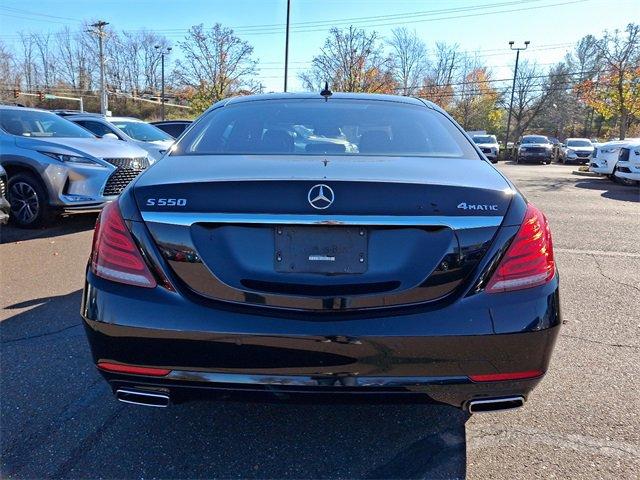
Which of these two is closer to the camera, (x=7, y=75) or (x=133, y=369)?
(x=133, y=369)

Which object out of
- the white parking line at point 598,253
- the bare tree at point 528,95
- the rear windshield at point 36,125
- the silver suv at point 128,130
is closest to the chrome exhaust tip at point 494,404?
the white parking line at point 598,253

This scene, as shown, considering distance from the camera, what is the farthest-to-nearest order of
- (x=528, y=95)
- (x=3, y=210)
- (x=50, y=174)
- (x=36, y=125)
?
(x=528, y=95) → (x=36, y=125) → (x=50, y=174) → (x=3, y=210)

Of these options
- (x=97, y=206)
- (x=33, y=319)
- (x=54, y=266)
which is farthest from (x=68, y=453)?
(x=97, y=206)

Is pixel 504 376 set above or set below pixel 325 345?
below

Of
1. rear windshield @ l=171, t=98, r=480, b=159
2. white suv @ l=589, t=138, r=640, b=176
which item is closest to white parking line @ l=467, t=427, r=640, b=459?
rear windshield @ l=171, t=98, r=480, b=159

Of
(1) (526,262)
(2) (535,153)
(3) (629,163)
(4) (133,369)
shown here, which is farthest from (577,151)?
(4) (133,369)

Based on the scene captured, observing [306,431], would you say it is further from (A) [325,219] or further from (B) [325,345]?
(A) [325,219]

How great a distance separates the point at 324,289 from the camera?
1.77 metres

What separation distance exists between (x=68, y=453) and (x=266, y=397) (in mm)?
1026

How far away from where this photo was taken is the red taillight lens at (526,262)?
1798 mm

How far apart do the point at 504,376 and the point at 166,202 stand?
4.57ft

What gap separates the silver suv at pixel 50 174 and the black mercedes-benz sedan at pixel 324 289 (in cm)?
526

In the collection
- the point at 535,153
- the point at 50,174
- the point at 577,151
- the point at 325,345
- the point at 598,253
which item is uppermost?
the point at 577,151

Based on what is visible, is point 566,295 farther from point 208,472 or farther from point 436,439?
point 208,472
